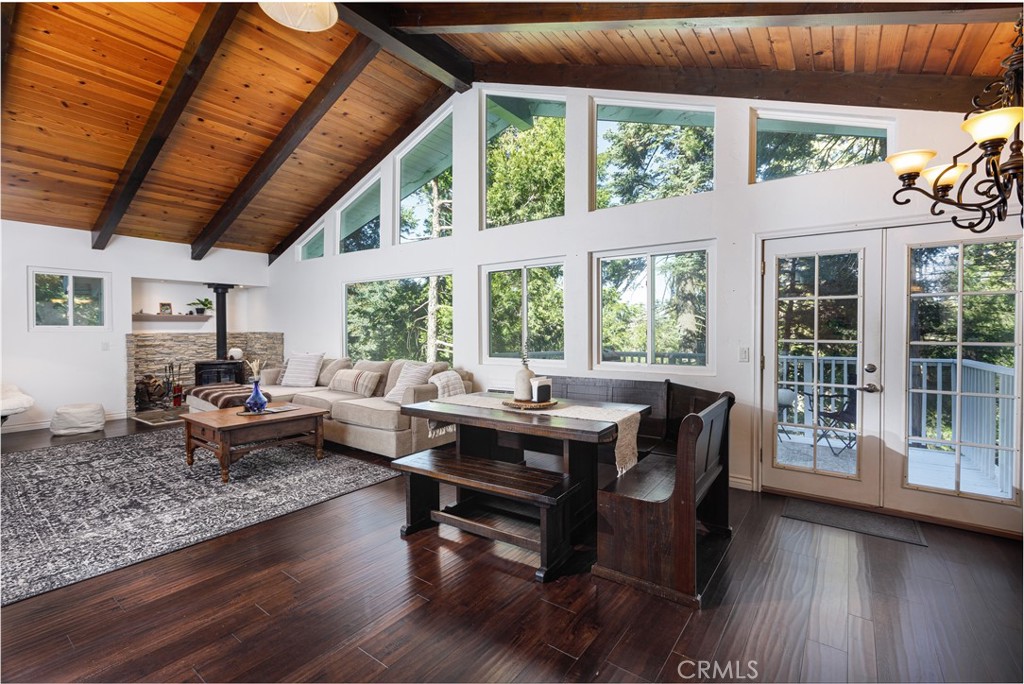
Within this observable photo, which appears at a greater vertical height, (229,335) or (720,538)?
(229,335)

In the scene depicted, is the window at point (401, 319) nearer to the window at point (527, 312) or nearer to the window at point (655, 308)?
the window at point (527, 312)

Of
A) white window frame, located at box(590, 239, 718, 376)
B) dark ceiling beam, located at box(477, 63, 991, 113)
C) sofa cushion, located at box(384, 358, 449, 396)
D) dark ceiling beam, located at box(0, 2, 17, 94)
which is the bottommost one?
sofa cushion, located at box(384, 358, 449, 396)

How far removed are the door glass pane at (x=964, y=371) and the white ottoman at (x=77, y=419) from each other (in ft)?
26.7

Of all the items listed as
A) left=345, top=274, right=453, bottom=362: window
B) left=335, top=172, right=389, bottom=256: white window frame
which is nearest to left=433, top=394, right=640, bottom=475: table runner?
left=345, top=274, right=453, bottom=362: window

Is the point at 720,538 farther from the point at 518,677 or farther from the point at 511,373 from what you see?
the point at 511,373

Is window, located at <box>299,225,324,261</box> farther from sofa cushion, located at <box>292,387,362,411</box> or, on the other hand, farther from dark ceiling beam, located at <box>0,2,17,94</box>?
dark ceiling beam, located at <box>0,2,17,94</box>

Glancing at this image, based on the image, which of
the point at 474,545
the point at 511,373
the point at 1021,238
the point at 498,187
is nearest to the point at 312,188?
the point at 498,187

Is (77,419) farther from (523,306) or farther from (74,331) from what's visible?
(523,306)

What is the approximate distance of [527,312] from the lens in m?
4.95

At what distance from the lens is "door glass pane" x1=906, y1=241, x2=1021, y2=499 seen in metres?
2.76

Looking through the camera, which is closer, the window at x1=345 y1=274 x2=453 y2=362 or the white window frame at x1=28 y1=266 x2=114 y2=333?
the white window frame at x1=28 y1=266 x2=114 y2=333

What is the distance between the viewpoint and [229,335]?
8.02 metres

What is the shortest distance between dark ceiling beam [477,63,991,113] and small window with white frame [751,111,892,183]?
0.52 ft

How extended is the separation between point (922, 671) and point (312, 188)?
7474 mm
